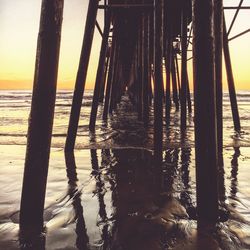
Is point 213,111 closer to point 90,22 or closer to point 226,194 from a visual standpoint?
point 226,194

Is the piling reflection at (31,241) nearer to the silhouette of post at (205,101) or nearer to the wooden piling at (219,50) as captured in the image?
the silhouette of post at (205,101)

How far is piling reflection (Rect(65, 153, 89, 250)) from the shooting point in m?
1.43

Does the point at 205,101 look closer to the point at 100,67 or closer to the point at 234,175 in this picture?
the point at 234,175

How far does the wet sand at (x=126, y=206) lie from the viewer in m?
1.44

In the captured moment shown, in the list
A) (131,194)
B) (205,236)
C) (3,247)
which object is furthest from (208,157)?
(3,247)

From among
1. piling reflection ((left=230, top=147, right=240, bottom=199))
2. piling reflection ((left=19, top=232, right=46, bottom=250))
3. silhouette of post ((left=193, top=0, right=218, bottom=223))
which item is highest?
silhouette of post ((left=193, top=0, right=218, bottom=223))

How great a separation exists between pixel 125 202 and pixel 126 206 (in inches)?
2.6

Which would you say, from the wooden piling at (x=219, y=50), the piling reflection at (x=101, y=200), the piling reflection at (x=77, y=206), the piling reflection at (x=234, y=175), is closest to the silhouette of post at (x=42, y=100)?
the piling reflection at (x=77, y=206)

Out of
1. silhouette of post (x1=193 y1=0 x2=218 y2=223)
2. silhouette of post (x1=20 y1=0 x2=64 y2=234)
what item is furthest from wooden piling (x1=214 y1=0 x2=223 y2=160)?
silhouette of post (x1=20 y1=0 x2=64 y2=234)

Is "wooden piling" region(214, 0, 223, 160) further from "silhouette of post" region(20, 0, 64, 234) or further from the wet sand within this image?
"silhouette of post" region(20, 0, 64, 234)

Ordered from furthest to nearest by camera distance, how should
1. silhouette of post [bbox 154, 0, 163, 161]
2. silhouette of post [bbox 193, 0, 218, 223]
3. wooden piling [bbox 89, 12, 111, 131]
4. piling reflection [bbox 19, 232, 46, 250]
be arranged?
wooden piling [bbox 89, 12, 111, 131]
silhouette of post [bbox 154, 0, 163, 161]
silhouette of post [bbox 193, 0, 218, 223]
piling reflection [bbox 19, 232, 46, 250]

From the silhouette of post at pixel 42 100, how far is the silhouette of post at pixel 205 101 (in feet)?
2.16

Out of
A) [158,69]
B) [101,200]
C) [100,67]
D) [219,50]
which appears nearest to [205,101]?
[101,200]

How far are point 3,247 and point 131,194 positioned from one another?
91 centimetres
